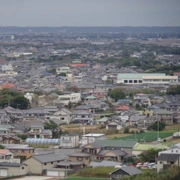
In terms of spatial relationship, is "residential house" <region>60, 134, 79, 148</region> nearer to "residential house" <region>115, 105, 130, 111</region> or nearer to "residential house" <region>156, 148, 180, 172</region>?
"residential house" <region>156, 148, 180, 172</region>

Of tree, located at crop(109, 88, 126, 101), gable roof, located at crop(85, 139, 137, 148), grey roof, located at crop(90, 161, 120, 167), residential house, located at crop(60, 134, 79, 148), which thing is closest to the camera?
grey roof, located at crop(90, 161, 120, 167)

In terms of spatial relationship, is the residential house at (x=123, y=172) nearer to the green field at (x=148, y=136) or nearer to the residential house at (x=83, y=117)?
the green field at (x=148, y=136)

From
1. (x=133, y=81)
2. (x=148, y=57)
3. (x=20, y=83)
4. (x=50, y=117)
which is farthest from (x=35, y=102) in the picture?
(x=148, y=57)

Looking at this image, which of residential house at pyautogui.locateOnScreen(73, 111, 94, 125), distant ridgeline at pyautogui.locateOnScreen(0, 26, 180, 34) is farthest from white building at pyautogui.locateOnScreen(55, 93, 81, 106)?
distant ridgeline at pyautogui.locateOnScreen(0, 26, 180, 34)

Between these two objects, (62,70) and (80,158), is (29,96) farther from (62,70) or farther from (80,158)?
(62,70)

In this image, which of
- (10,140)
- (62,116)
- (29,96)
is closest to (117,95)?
(29,96)

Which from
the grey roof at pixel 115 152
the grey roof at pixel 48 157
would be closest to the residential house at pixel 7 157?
the grey roof at pixel 48 157

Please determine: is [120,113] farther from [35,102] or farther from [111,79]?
[111,79]
